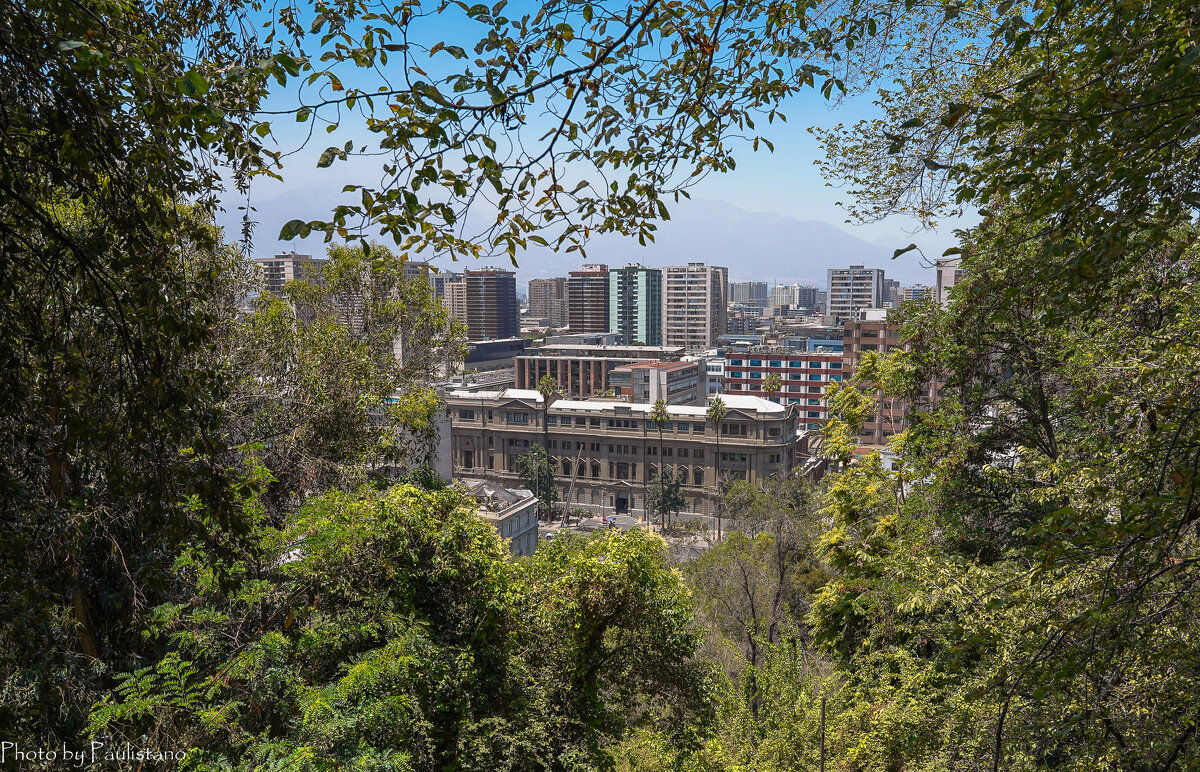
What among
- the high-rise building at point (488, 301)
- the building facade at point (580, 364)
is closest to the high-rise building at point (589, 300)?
the high-rise building at point (488, 301)

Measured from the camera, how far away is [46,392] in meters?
2.40

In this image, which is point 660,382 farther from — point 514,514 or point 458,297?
point 458,297

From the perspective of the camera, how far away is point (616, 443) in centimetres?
5000

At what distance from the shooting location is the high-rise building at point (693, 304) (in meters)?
103

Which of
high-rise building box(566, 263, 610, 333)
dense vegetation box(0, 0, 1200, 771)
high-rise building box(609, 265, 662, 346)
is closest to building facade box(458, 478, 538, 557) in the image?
dense vegetation box(0, 0, 1200, 771)

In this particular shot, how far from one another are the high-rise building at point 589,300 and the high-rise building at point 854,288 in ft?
126

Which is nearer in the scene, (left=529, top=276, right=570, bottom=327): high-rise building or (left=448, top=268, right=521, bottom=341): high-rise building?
(left=448, top=268, right=521, bottom=341): high-rise building

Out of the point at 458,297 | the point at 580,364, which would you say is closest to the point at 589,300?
the point at 458,297

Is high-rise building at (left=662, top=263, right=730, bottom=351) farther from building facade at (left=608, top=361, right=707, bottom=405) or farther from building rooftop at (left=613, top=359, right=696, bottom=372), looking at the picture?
building rooftop at (left=613, top=359, right=696, bottom=372)

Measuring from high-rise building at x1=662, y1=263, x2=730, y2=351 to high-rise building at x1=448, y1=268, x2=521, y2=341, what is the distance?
25301 millimetres

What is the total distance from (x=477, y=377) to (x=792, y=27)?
232 feet

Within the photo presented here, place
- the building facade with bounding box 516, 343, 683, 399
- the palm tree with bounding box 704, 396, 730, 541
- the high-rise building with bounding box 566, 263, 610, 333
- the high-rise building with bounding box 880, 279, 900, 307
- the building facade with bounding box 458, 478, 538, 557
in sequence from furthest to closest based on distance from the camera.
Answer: the high-rise building with bounding box 880, 279, 900, 307, the high-rise building with bounding box 566, 263, 610, 333, the building facade with bounding box 516, 343, 683, 399, the palm tree with bounding box 704, 396, 730, 541, the building facade with bounding box 458, 478, 538, 557

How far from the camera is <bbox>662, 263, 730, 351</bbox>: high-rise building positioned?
103m

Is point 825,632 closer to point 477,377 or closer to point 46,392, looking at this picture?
point 46,392
